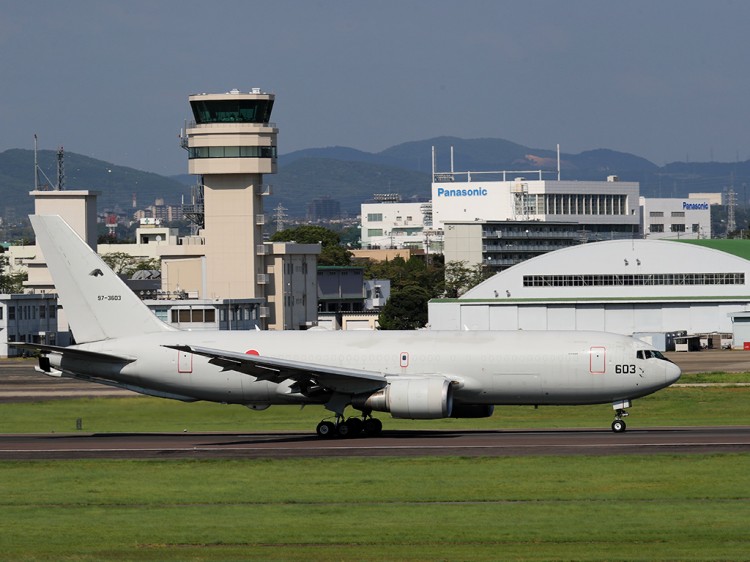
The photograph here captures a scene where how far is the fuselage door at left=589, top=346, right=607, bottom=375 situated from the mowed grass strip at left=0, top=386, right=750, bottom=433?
563 centimetres

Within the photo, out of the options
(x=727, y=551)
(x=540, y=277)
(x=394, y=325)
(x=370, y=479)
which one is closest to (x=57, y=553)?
(x=370, y=479)

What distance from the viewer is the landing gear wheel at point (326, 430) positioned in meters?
50.1

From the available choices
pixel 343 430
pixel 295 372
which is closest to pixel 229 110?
pixel 343 430

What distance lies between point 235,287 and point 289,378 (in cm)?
10525

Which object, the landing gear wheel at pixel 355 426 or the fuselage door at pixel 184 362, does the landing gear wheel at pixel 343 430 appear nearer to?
the landing gear wheel at pixel 355 426

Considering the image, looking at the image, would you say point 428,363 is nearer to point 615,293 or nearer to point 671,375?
point 671,375

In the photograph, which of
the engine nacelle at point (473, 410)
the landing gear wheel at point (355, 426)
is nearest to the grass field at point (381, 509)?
the landing gear wheel at point (355, 426)

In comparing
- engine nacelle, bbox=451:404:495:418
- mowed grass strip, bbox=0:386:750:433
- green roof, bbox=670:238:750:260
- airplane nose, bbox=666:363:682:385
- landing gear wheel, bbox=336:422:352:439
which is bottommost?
mowed grass strip, bbox=0:386:750:433

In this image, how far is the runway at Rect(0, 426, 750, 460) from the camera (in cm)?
4412

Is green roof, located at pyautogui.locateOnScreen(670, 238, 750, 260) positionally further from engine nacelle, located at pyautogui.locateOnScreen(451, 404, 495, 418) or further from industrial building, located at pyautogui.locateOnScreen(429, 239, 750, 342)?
engine nacelle, located at pyautogui.locateOnScreen(451, 404, 495, 418)

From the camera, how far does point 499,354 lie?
49594 millimetres

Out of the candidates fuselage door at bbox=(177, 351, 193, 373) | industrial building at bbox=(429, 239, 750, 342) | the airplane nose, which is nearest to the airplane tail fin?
fuselage door at bbox=(177, 351, 193, 373)

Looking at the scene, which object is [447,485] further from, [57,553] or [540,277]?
[540,277]

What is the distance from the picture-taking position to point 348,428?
50.3 metres
